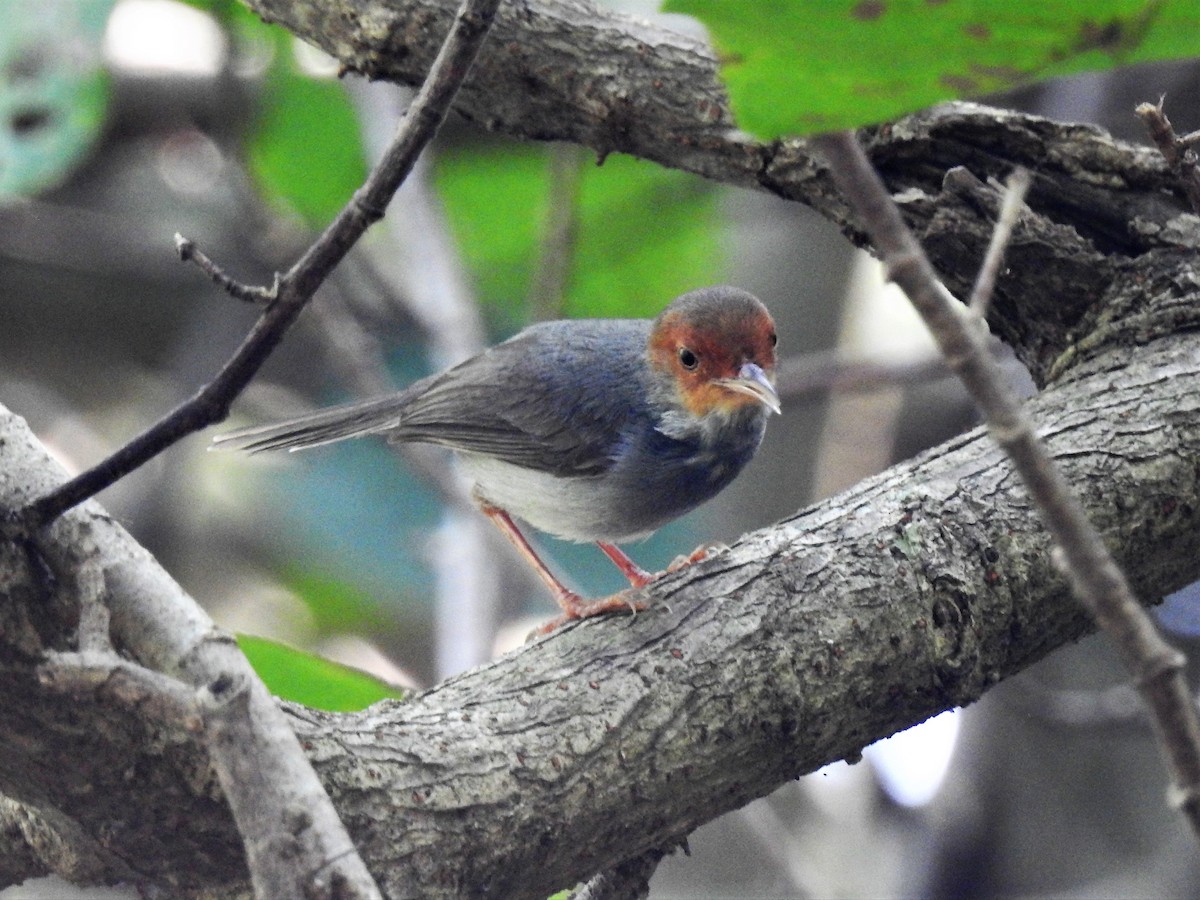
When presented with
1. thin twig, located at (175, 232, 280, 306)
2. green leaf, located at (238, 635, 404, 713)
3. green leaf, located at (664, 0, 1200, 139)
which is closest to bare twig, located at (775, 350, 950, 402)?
green leaf, located at (238, 635, 404, 713)

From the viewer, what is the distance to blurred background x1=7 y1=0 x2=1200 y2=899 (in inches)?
204

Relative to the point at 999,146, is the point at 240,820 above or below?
below

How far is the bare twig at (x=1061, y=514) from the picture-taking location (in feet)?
4.08

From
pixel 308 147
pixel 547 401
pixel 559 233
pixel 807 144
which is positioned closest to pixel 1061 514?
pixel 807 144

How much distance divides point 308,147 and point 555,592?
309 cm

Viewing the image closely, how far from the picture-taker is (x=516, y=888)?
8.23ft

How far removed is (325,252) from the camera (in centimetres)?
193

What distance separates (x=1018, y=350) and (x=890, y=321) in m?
3.68

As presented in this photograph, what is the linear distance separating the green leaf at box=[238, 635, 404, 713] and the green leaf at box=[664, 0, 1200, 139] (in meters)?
1.88

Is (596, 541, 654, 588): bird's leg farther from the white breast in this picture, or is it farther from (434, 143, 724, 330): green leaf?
(434, 143, 724, 330): green leaf

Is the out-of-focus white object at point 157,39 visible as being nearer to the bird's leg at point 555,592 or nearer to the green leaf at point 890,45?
the bird's leg at point 555,592

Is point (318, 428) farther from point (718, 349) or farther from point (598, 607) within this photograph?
point (598, 607)

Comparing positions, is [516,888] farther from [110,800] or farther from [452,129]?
[452,129]

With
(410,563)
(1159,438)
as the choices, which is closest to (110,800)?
(1159,438)
